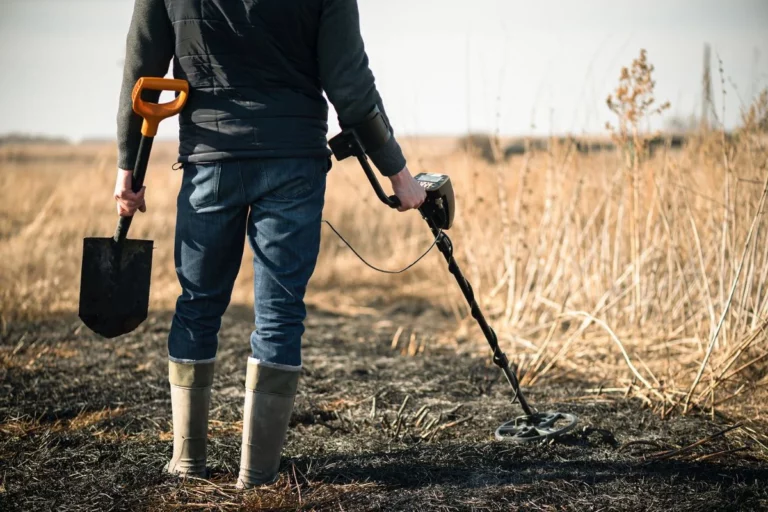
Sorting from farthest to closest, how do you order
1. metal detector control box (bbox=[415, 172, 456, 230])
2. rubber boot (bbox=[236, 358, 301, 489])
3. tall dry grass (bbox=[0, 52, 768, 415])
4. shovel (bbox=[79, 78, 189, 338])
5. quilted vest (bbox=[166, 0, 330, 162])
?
tall dry grass (bbox=[0, 52, 768, 415])
metal detector control box (bbox=[415, 172, 456, 230])
shovel (bbox=[79, 78, 189, 338])
rubber boot (bbox=[236, 358, 301, 489])
quilted vest (bbox=[166, 0, 330, 162])

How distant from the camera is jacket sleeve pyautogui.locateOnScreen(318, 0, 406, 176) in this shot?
86.6 inches

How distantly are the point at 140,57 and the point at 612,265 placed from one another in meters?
3.49

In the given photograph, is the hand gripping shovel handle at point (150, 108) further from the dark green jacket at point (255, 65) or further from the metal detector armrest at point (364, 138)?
the metal detector armrest at point (364, 138)

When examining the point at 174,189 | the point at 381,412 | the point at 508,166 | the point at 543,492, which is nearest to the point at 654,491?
the point at 543,492

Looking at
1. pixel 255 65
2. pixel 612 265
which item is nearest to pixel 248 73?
pixel 255 65

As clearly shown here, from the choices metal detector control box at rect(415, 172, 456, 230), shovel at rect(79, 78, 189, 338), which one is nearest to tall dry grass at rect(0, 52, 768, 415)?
metal detector control box at rect(415, 172, 456, 230)

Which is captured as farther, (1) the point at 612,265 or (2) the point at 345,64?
(1) the point at 612,265

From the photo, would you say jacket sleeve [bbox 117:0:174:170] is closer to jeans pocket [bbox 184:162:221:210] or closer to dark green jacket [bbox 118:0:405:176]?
dark green jacket [bbox 118:0:405:176]

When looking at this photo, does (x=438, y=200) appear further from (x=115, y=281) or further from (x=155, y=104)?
(x=115, y=281)

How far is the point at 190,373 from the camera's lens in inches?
93.8

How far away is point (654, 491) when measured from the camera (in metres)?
2.45

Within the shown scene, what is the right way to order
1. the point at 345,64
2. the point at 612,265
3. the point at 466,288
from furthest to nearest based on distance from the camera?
the point at 612,265, the point at 466,288, the point at 345,64

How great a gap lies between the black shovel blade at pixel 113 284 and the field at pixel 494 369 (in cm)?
50

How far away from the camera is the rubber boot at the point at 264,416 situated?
230 cm
